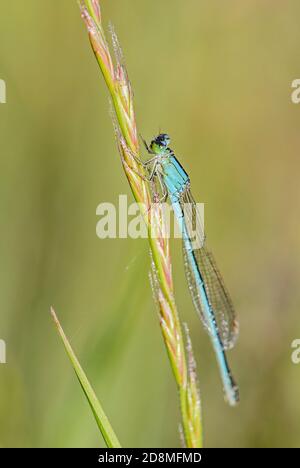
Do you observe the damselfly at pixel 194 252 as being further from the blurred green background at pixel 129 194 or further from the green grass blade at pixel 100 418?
the green grass blade at pixel 100 418

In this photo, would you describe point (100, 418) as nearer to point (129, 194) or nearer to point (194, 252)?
point (194, 252)

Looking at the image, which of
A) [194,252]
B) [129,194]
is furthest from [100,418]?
[129,194]

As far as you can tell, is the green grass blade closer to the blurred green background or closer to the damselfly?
the blurred green background

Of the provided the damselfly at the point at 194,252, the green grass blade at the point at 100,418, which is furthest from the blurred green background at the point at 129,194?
the green grass blade at the point at 100,418

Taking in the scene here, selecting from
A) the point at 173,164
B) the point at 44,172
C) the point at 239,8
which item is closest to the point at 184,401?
the point at 173,164

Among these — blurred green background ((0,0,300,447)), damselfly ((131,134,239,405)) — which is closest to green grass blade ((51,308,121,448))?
blurred green background ((0,0,300,447))

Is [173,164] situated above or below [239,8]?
below

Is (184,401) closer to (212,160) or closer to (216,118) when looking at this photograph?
(212,160)
